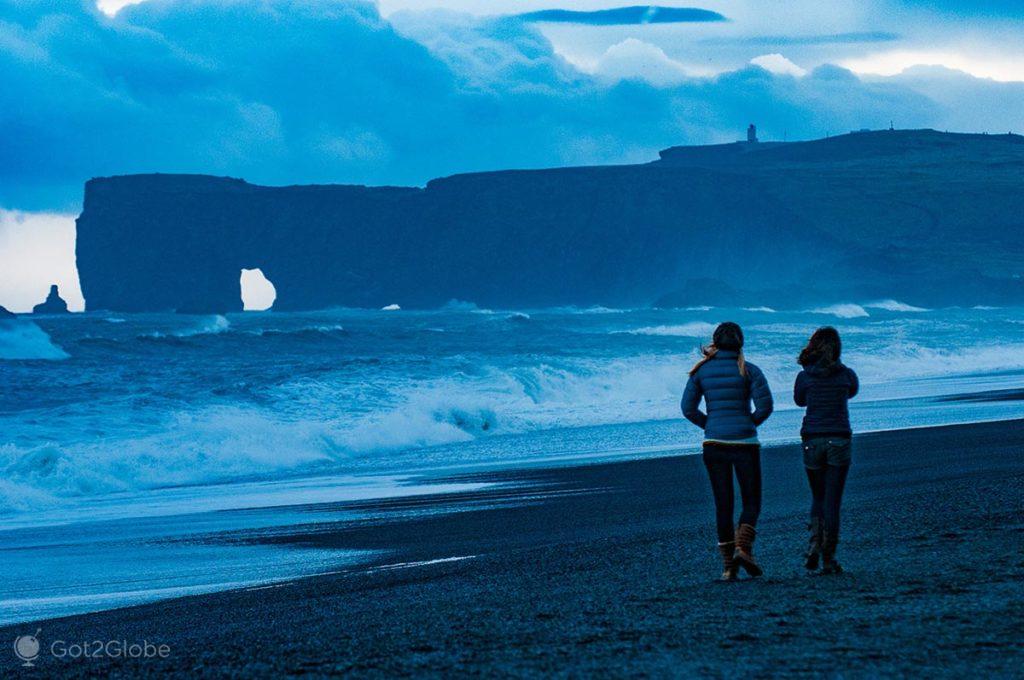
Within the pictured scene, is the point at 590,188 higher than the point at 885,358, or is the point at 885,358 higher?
the point at 590,188

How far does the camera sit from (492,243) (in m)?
169

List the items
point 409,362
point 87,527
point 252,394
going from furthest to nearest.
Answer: point 409,362 < point 252,394 < point 87,527

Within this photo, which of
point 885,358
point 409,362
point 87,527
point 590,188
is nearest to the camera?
point 87,527

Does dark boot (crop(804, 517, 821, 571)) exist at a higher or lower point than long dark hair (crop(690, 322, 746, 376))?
lower

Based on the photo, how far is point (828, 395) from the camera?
7.62 meters

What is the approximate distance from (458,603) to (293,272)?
566 ft

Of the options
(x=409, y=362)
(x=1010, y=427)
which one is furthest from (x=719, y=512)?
(x=409, y=362)

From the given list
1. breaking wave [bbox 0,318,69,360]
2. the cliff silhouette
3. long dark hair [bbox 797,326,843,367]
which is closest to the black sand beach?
long dark hair [bbox 797,326,843,367]

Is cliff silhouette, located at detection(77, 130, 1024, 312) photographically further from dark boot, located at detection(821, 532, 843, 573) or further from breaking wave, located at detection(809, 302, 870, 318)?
dark boot, located at detection(821, 532, 843, 573)

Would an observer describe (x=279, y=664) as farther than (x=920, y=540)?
No

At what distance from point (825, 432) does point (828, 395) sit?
0.21m

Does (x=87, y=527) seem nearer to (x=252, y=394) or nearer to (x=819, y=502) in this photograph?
(x=819, y=502)

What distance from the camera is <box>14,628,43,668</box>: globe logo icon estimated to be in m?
7.02

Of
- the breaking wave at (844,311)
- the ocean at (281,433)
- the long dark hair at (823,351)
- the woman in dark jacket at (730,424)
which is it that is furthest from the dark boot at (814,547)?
the breaking wave at (844,311)
